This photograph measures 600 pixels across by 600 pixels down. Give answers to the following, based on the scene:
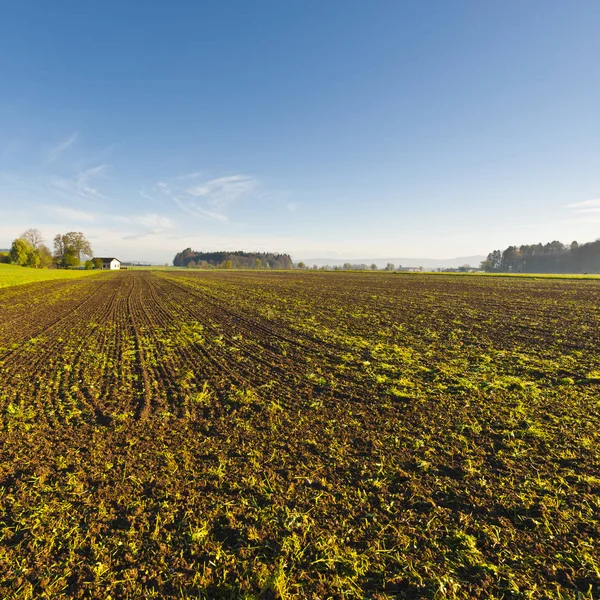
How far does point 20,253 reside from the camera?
93.0 metres

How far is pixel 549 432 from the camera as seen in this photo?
582 centimetres

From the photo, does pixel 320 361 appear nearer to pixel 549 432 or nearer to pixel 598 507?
pixel 549 432

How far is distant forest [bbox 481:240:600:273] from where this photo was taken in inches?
6467

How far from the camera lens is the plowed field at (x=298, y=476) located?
3227mm

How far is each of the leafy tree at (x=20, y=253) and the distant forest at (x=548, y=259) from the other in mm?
218193

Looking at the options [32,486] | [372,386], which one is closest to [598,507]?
[372,386]

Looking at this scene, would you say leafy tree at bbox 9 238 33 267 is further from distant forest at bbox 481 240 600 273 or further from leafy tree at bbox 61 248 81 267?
distant forest at bbox 481 240 600 273

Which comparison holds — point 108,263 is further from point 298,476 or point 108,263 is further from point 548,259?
point 548,259

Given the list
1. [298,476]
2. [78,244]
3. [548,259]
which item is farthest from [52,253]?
[548,259]

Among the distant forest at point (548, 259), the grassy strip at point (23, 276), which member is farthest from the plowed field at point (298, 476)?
the distant forest at point (548, 259)

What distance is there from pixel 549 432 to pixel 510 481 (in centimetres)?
203

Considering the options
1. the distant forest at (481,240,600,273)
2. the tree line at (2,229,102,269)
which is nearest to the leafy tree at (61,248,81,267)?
the tree line at (2,229,102,269)

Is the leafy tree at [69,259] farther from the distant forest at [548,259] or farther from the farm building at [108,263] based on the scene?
the distant forest at [548,259]

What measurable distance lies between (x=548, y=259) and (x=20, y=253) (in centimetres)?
23867
